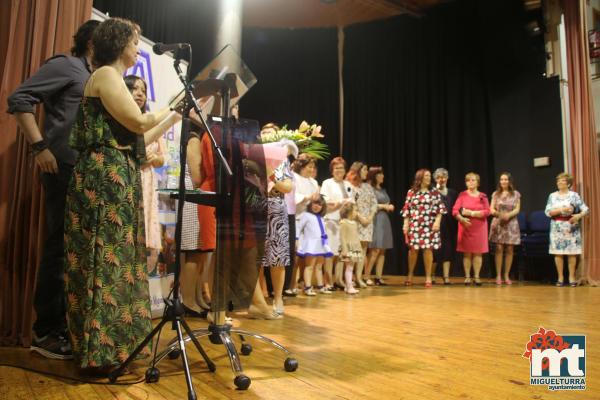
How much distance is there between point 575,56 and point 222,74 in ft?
21.4

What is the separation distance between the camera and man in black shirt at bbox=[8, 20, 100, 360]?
2047 millimetres

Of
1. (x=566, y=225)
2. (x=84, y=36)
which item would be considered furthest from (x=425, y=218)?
(x=84, y=36)

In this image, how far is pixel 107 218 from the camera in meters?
1.81

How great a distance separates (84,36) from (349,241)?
12.2 ft

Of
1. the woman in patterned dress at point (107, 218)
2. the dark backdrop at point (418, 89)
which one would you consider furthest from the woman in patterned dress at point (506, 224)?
the woman in patterned dress at point (107, 218)

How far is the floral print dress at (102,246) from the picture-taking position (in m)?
1.77

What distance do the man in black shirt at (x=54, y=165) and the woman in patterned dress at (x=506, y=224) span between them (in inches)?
219

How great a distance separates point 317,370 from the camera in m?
1.91

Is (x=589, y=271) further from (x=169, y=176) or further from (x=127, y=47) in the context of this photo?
(x=127, y=47)

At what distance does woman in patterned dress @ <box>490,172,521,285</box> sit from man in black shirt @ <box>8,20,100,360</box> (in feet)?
18.2

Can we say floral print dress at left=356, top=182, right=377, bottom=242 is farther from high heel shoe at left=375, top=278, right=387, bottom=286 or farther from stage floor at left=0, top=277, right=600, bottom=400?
stage floor at left=0, top=277, right=600, bottom=400

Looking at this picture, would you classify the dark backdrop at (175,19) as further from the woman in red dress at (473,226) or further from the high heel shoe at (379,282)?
the woman in red dress at (473,226)

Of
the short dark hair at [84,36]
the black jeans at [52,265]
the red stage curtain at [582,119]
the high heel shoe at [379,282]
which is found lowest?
the high heel shoe at [379,282]

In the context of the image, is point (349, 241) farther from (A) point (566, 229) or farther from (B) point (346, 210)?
(A) point (566, 229)
